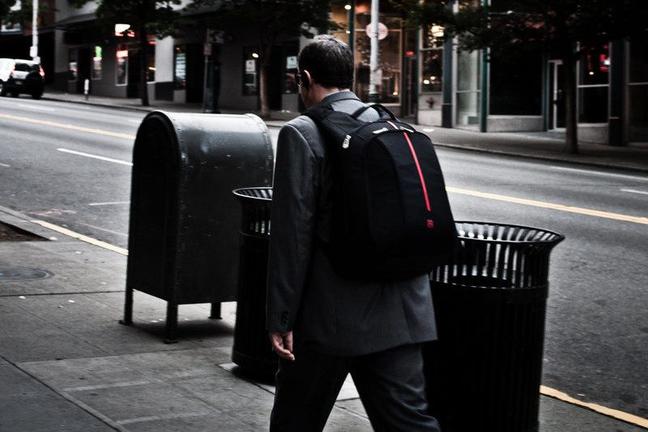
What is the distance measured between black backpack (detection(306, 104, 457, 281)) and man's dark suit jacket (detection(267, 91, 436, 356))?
61 millimetres

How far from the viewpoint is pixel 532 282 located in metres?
4.61

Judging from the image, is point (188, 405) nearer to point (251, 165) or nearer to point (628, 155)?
point (251, 165)

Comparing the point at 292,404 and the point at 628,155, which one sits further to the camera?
the point at 628,155

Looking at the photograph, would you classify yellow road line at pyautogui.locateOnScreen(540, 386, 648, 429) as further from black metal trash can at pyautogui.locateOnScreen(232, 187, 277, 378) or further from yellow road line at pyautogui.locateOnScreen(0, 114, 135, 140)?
yellow road line at pyautogui.locateOnScreen(0, 114, 135, 140)

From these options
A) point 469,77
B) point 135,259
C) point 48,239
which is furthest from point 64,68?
point 135,259

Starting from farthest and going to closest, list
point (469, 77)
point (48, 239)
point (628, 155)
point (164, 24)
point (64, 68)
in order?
point (64, 68) → point (164, 24) → point (469, 77) → point (628, 155) → point (48, 239)

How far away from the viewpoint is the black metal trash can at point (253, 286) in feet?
19.4

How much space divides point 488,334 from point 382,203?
46.3 inches

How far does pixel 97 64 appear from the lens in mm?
57688

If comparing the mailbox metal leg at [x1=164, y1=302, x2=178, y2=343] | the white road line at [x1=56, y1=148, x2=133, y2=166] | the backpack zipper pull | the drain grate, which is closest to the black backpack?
the backpack zipper pull

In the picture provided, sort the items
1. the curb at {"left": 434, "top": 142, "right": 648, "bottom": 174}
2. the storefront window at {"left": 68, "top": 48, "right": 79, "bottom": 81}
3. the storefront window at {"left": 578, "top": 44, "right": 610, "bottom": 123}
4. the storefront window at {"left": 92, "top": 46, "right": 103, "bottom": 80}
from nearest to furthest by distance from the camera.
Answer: the curb at {"left": 434, "top": 142, "right": 648, "bottom": 174}, the storefront window at {"left": 578, "top": 44, "right": 610, "bottom": 123}, the storefront window at {"left": 92, "top": 46, "right": 103, "bottom": 80}, the storefront window at {"left": 68, "top": 48, "right": 79, "bottom": 81}

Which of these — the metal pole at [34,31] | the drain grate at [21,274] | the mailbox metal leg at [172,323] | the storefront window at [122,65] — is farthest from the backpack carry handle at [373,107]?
the metal pole at [34,31]

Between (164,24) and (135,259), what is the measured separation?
3490cm

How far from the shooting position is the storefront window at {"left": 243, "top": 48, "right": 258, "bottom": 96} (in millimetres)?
44812
